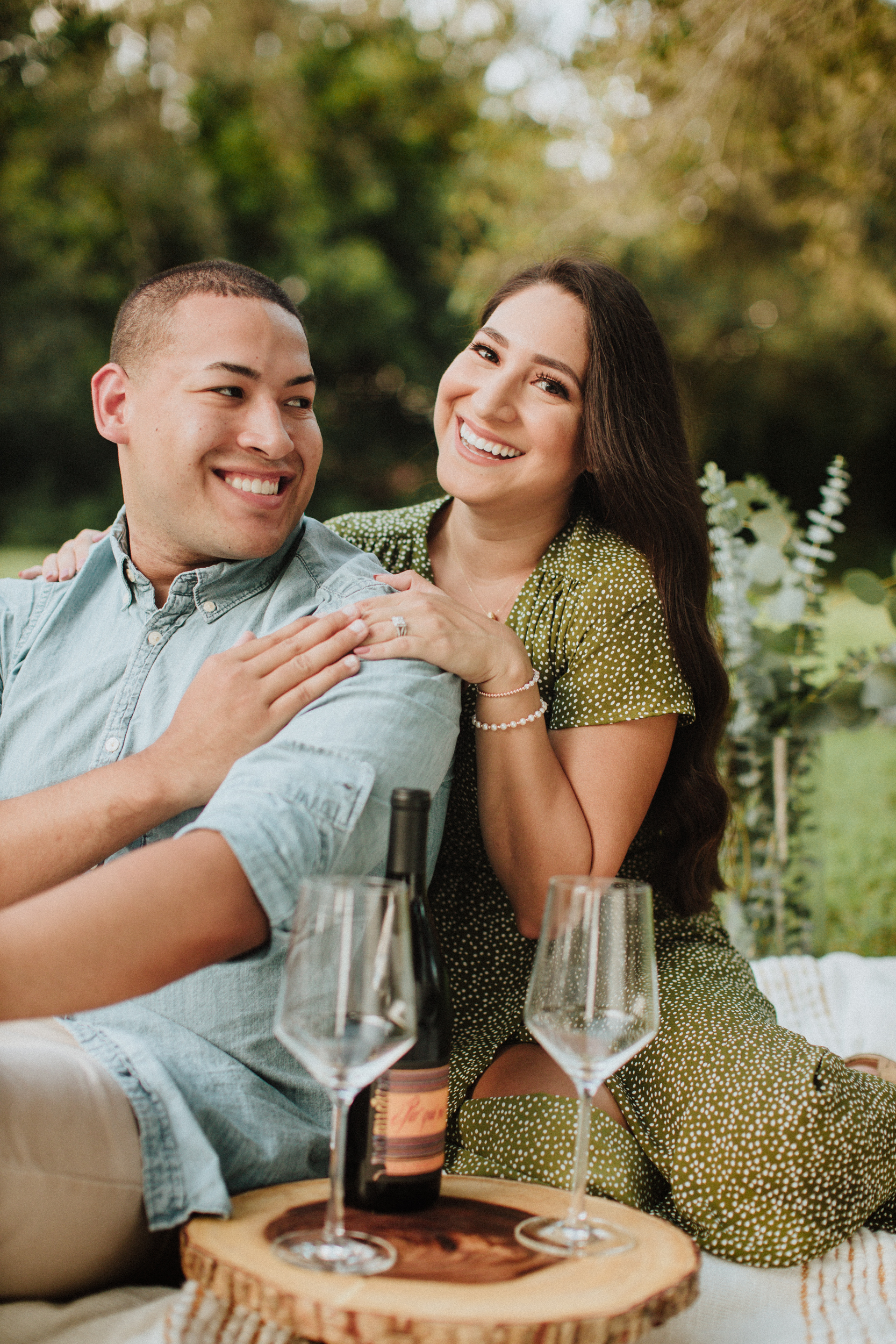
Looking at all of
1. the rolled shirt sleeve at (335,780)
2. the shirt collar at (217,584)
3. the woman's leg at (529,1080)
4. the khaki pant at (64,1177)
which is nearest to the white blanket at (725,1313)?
the khaki pant at (64,1177)

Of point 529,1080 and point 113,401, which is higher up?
point 113,401

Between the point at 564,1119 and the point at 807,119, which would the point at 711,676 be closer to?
the point at 564,1119

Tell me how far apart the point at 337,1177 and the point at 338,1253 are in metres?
0.07

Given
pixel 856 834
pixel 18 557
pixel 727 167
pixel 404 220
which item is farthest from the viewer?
pixel 404 220

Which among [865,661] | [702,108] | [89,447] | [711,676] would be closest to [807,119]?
[702,108]

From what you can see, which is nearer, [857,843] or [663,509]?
[663,509]

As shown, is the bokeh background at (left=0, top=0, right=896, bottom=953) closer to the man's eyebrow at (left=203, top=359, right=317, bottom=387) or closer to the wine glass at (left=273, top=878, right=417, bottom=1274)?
the man's eyebrow at (left=203, top=359, right=317, bottom=387)

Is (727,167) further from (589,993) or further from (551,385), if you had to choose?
(589,993)

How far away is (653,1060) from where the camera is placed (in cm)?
201

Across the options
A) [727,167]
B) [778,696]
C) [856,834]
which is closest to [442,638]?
[778,696]

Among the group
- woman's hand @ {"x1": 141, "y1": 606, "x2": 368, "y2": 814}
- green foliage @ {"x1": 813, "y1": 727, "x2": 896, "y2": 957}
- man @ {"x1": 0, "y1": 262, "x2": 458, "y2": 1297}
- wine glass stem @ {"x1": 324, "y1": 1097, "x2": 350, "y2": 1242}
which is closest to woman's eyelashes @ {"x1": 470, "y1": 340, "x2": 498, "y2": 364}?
man @ {"x1": 0, "y1": 262, "x2": 458, "y2": 1297}

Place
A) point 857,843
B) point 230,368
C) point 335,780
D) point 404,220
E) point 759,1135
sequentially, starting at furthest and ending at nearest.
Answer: point 404,220 < point 857,843 < point 230,368 < point 759,1135 < point 335,780

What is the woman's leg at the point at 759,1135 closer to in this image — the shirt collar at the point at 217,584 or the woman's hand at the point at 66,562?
the shirt collar at the point at 217,584

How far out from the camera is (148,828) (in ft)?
5.68
